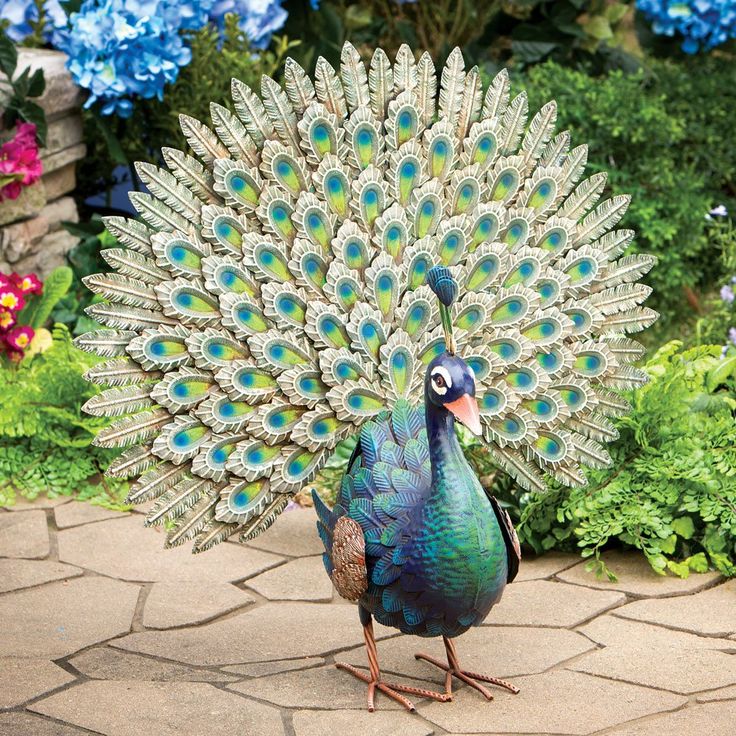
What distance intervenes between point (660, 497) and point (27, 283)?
126 inches

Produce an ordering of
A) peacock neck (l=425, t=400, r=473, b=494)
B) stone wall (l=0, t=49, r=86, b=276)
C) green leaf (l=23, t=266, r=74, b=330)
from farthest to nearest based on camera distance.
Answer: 1. stone wall (l=0, t=49, r=86, b=276)
2. green leaf (l=23, t=266, r=74, b=330)
3. peacock neck (l=425, t=400, r=473, b=494)

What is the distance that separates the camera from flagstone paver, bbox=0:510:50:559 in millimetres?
4590

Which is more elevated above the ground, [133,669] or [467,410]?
[467,410]

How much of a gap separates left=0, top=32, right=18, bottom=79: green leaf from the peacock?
2.97 meters

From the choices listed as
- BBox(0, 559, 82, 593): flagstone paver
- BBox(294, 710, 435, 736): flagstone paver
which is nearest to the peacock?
BBox(294, 710, 435, 736): flagstone paver

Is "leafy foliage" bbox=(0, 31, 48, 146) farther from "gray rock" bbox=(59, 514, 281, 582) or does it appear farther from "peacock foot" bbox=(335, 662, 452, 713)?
"peacock foot" bbox=(335, 662, 452, 713)

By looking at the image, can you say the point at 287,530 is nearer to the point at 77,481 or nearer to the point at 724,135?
the point at 77,481

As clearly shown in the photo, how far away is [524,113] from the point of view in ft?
11.8

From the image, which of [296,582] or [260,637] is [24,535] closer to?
[296,582]

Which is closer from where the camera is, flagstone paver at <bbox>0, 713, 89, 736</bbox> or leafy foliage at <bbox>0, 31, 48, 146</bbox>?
flagstone paver at <bbox>0, 713, 89, 736</bbox>

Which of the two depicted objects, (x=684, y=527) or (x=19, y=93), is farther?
(x=19, y=93)

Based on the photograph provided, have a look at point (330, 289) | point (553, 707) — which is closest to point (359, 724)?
point (553, 707)

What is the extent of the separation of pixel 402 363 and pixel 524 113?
2.80 ft

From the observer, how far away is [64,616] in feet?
13.3
